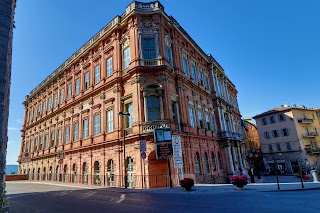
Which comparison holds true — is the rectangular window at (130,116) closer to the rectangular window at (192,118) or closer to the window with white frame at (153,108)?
the window with white frame at (153,108)

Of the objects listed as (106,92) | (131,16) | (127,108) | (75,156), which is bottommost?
(75,156)

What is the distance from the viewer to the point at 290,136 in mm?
39219

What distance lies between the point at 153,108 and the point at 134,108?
1690 mm

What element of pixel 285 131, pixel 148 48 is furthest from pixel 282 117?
pixel 148 48

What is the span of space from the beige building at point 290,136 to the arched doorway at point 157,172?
105ft

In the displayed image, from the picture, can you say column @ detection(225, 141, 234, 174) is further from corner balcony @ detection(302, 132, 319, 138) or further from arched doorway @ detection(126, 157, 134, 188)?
corner balcony @ detection(302, 132, 319, 138)

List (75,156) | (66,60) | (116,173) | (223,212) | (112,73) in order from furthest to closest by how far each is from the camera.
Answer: (66,60)
(75,156)
(112,73)
(116,173)
(223,212)

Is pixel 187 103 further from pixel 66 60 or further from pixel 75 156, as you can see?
pixel 66 60

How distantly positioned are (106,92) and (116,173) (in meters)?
8.50

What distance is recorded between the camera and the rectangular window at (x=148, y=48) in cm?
1869

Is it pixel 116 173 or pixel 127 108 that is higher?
pixel 127 108

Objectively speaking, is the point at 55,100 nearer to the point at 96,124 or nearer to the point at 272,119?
the point at 96,124

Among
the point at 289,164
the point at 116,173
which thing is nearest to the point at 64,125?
the point at 116,173

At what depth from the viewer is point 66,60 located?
28.9m
